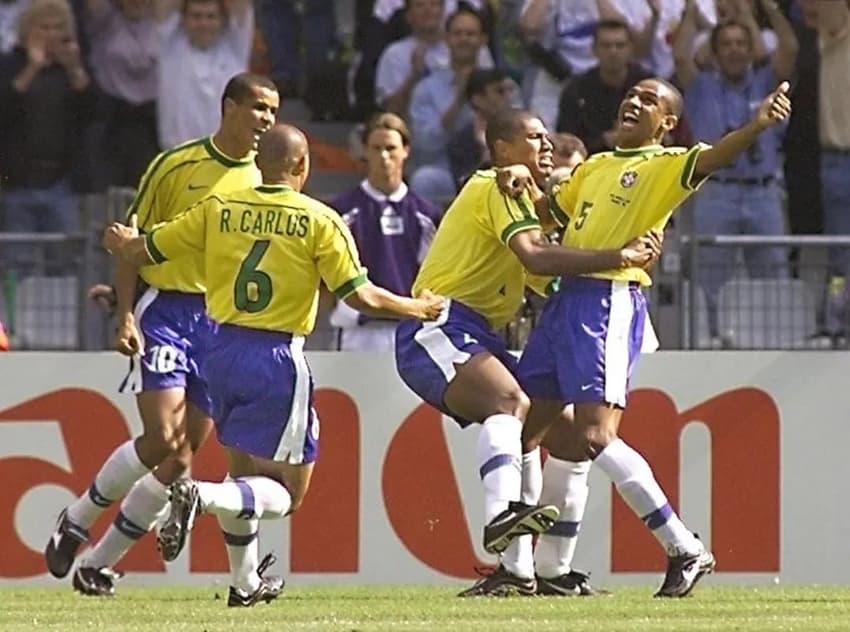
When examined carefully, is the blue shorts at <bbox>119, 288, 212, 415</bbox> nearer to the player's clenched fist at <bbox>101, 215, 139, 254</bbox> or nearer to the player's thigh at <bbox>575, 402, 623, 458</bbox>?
the player's clenched fist at <bbox>101, 215, 139, 254</bbox>

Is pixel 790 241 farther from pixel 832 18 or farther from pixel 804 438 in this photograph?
pixel 832 18

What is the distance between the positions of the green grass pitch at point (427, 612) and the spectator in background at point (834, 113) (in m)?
3.92

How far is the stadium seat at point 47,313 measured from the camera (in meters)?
13.2

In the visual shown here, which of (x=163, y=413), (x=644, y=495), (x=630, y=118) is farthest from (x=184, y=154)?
(x=644, y=495)

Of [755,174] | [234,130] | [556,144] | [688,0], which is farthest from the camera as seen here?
[688,0]

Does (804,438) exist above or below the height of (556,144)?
below

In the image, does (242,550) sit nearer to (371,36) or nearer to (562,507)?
(562,507)

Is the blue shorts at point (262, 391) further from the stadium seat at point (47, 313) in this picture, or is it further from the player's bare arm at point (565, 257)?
the stadium seat at point (47, 313)

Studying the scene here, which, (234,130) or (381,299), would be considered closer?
(381,299)

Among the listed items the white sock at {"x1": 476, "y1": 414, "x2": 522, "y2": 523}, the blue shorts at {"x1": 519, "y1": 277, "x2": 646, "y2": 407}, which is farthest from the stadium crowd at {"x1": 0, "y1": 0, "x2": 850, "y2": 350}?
the white sock at {"x1": 476, "y1": 414, "x2": 522, "y2": 523}

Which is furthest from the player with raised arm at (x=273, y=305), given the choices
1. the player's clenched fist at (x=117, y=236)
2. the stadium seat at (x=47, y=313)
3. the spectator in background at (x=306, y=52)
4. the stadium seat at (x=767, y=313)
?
the spectator in background at (x=306, y=52)

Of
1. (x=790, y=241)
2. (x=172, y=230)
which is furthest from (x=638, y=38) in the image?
(x=172, y=230)

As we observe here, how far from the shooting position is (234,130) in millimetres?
11180

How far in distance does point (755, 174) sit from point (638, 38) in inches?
50.5
